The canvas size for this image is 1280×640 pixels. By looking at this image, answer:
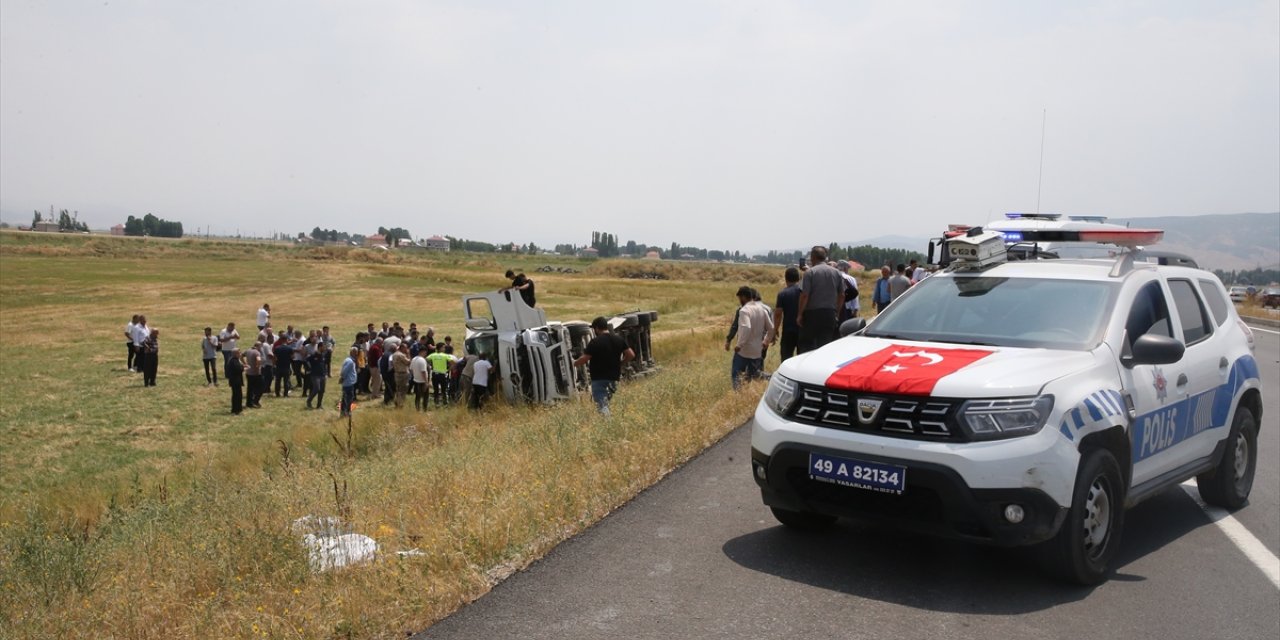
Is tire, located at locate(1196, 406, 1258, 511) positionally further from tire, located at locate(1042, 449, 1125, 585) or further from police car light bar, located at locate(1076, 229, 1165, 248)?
tire, located at locate(1042, 449, 1125, 585)

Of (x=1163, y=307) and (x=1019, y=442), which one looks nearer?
(x=1019, y=442)

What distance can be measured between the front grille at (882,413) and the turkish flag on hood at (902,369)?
1.8 inches

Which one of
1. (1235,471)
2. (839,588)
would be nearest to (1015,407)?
(839,588)

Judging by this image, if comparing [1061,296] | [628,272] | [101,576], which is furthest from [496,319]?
[628,272]

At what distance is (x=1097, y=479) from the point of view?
501 centimetres

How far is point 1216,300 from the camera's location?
272 inches

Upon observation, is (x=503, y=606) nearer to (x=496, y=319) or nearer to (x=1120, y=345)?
(x=1120, y=345)

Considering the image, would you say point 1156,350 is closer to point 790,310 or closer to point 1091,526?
point 1091,526

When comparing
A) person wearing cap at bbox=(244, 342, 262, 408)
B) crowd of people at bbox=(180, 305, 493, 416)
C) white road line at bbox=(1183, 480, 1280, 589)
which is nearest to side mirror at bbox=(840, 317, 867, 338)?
white road line at bbox=(1183, 480, 1280, 589)

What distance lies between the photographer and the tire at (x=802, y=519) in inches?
227

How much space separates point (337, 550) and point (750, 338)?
7291 millimetres

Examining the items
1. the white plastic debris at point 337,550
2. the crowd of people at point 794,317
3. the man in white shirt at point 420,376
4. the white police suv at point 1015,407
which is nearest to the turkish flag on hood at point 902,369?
the white police suv at point 1015,407

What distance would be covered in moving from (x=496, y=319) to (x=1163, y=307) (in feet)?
45.7

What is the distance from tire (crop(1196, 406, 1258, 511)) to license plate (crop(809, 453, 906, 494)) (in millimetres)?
3095
